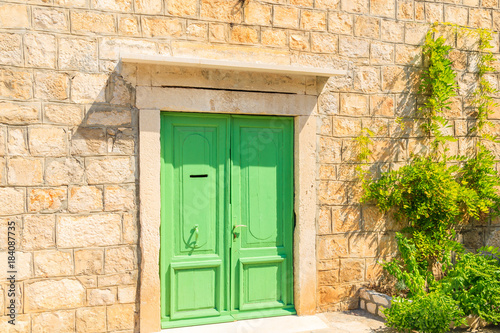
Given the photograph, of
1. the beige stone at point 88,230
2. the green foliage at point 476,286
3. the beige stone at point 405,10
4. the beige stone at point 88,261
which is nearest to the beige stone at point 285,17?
the beige stone at point 405,10

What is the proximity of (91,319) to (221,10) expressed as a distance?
307 centimetres

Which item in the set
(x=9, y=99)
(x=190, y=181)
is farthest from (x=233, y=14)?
(x=9, y=99)

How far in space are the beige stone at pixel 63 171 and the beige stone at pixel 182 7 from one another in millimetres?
1628

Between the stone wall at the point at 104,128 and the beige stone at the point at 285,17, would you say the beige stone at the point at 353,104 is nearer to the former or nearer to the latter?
the stone wall at the point at 104,128

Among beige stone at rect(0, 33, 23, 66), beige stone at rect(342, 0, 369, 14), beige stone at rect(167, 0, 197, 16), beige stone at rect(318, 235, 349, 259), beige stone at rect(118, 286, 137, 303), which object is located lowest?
beige stone at rect(118, 286, 137, 303)

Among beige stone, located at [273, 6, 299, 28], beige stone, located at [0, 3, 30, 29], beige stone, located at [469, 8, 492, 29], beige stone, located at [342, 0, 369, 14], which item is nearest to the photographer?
beige stone, located at [0, 3, 30, 29]

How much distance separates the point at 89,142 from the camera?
11.9ft

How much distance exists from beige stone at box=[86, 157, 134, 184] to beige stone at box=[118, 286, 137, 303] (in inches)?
37.7

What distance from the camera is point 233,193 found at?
13.5ft

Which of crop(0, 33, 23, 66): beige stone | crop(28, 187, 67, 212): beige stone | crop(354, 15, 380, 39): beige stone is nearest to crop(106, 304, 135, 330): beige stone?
crop(28, 187, 67, 212): beige stone

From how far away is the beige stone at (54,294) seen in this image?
11.3 ft

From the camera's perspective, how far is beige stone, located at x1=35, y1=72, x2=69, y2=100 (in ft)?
11.5

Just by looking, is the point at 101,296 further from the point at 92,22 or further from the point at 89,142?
the point at 92,22

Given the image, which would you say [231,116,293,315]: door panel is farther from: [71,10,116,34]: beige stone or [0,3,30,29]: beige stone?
[0,3,30,29]: beige stone
